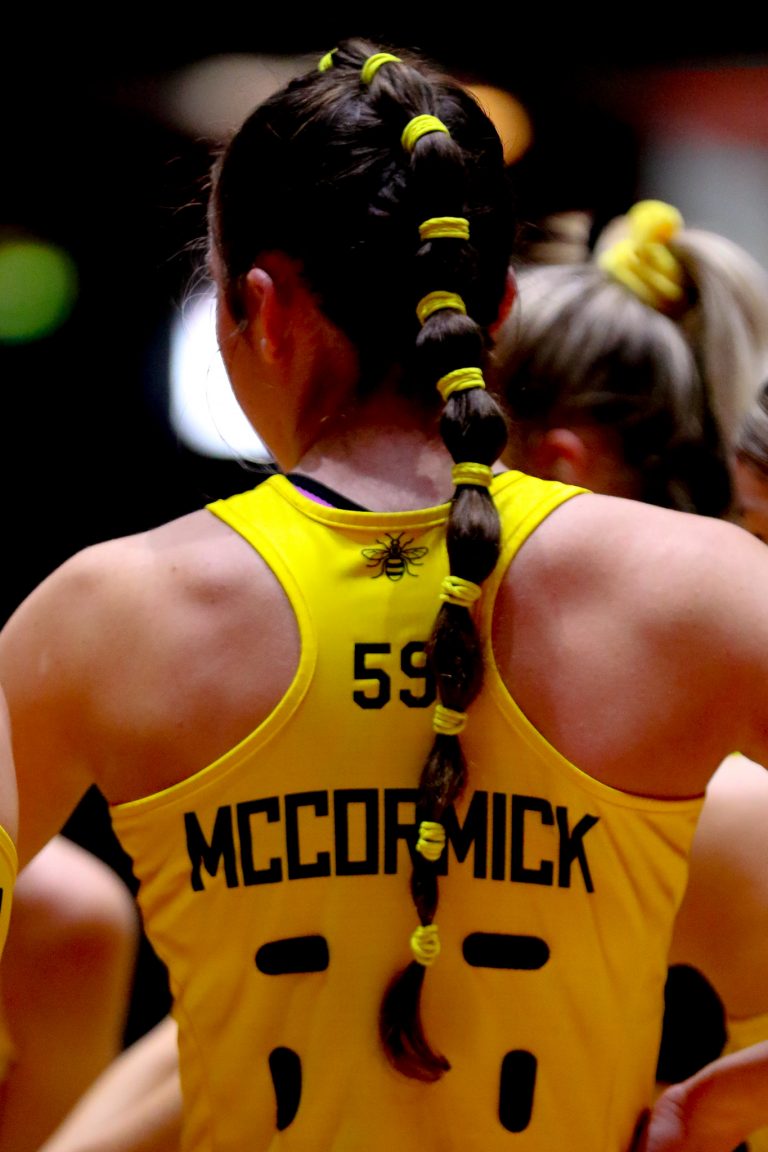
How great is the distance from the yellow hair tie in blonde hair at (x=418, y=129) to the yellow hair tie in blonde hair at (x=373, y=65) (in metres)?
0.08

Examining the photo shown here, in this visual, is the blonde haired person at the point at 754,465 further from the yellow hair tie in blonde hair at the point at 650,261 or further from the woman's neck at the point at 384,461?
the woman's neck at the point at 384,461

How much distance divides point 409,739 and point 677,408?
2.98 ft

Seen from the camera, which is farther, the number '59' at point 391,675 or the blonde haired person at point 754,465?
the blonde haired person at point 754,465

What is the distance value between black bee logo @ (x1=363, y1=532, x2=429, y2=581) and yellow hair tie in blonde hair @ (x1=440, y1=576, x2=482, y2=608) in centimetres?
4

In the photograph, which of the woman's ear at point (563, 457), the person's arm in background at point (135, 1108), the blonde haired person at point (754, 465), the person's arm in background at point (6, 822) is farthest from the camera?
the woman's ear at point (563, 457)

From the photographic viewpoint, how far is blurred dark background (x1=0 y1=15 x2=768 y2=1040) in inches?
139

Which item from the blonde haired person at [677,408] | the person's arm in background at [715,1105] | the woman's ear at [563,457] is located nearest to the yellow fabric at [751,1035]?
the blonde haired person at [677,408]

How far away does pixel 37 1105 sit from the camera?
1.83 metres

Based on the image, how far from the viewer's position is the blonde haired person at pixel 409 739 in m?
1.04

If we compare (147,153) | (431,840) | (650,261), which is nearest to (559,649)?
(431,840)

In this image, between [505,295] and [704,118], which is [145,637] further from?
[704,118]

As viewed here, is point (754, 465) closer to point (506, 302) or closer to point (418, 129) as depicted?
point (506, 302)

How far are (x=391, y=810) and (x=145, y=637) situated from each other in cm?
24

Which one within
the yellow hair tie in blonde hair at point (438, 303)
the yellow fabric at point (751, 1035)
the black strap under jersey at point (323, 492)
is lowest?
the yellow fabric at point (751, 1035)
